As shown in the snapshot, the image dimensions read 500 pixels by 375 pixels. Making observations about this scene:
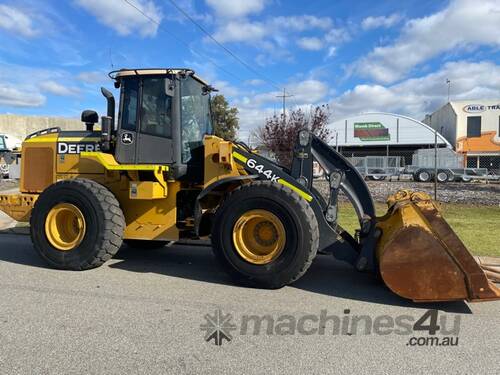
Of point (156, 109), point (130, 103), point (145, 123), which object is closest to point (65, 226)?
point (145, 123)

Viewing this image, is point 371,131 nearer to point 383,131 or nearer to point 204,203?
point 383,131

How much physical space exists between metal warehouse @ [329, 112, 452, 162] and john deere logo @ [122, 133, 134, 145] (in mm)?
44566

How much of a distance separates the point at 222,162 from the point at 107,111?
7.03 ft

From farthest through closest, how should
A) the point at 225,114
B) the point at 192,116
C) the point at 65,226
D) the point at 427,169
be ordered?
the point at 225,114, the point at 427,169, the point at 192,116, the point at 65,226

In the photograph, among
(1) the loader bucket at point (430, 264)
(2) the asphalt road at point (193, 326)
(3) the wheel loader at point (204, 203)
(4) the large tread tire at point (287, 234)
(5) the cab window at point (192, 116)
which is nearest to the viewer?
(2) the asphalt road at point (193, 326)

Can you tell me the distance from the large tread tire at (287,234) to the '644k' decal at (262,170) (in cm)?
35

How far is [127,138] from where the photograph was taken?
6.45m

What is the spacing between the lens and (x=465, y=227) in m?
9.31

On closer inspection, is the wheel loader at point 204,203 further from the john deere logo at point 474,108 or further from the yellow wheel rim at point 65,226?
the john deere logo at point 474,108

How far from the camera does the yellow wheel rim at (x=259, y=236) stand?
5.29 m

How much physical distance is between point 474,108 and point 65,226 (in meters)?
48.8

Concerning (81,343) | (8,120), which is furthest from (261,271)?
(8,120)

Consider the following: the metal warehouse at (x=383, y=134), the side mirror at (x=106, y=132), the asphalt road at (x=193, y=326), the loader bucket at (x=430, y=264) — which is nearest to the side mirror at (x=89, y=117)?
the side mirror at (x=106, y=132)

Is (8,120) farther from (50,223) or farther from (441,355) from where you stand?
(441,355)
